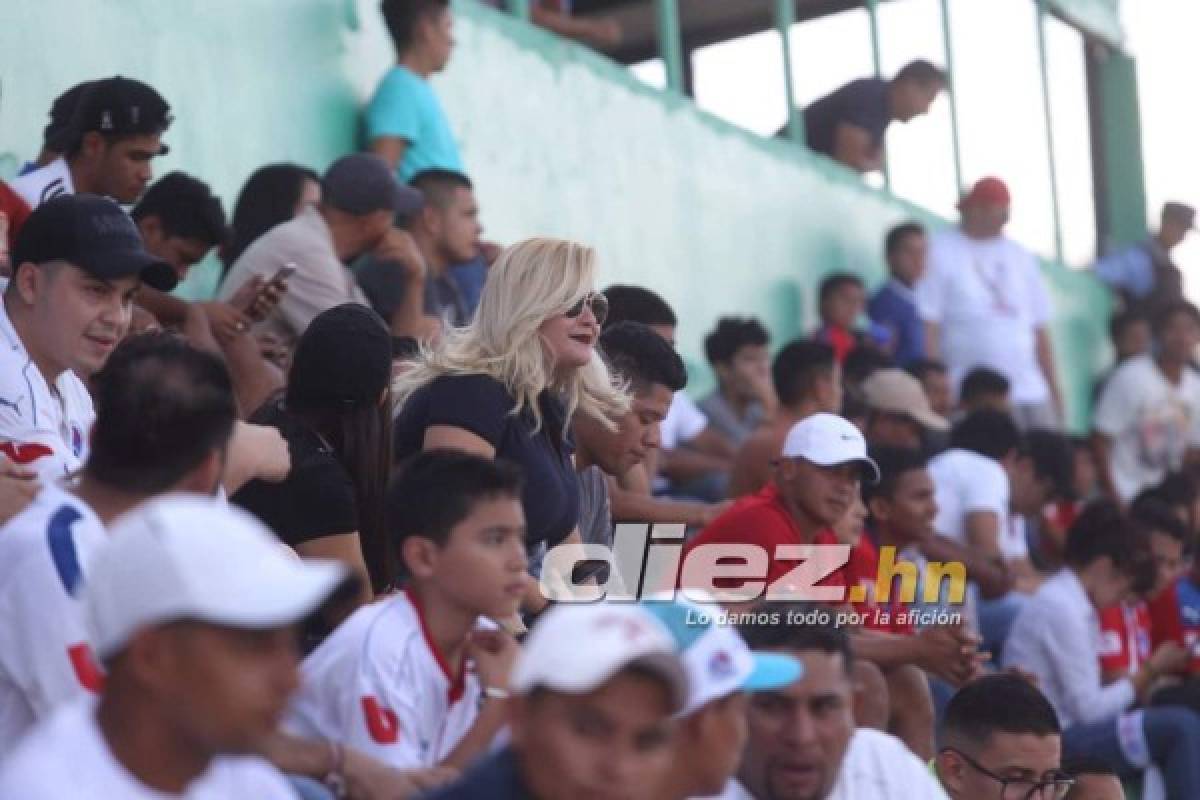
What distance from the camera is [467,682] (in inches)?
187

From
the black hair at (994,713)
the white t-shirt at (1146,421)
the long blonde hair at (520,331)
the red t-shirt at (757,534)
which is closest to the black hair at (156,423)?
the long blonde hair at (520,331)

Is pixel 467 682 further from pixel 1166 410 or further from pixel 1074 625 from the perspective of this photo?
pixel 1166 410

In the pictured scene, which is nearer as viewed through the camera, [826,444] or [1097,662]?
[826,444]

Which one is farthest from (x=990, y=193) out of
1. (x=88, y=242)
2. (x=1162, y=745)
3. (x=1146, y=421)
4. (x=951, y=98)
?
(x=88, y=242)

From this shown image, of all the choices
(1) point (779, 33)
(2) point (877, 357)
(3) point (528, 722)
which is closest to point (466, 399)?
(3) point (528, 722)

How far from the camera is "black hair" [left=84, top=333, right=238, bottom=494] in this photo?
13.1 ft

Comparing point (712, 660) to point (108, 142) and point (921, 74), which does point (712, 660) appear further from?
point (921, 74)

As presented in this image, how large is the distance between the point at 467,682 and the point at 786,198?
28.3 ft

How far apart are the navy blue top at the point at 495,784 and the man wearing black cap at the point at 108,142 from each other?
3.64 meters

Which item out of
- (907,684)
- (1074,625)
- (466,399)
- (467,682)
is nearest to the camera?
(467,682)

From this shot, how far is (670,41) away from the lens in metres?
12.4

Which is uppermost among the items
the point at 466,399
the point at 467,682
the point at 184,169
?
the point at 184,169

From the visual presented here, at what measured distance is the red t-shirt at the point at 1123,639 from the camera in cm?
934

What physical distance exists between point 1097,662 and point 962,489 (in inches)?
40.8
